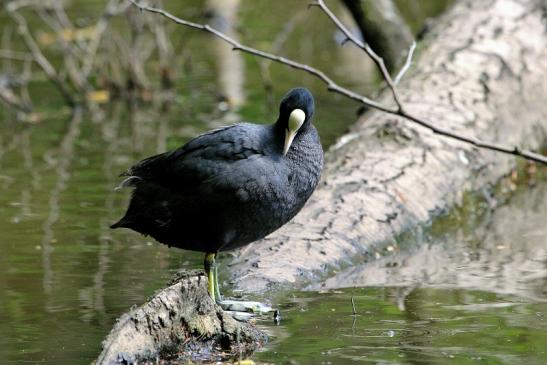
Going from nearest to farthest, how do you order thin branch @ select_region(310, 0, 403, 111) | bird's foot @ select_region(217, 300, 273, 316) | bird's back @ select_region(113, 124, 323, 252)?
thin branch @ select_region(310, 0, 403, 111)
bird's back @ select_region(113, 124, 323, 252)
bird's foot @ select_region(217, 300, 273, 316)

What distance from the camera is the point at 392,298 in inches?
245

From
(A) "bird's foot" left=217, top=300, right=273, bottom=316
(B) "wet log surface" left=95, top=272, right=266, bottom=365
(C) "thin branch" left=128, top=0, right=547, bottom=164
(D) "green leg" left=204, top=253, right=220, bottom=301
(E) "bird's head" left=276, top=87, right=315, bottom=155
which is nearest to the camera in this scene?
(C) "thin branch" left=128, top=0, right=547, bottom=164

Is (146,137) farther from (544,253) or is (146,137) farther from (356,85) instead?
(544,253)

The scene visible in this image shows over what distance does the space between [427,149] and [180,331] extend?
3.63 metres

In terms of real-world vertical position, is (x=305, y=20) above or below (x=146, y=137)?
above

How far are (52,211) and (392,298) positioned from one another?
3.34 m

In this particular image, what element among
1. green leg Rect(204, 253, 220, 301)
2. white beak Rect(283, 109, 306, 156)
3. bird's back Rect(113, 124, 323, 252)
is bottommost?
green leg Rect(204, 253, 220, 301)

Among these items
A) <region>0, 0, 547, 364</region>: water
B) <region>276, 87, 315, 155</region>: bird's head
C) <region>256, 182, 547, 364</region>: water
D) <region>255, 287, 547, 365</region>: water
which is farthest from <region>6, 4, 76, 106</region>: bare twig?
<region>255, 287, 547, 365</region>: water

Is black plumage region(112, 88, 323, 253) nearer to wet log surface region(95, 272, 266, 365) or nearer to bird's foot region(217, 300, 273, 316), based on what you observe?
bird's foot region(217, 300, 273, 316)

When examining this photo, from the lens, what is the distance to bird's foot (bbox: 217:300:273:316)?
5.84 metres

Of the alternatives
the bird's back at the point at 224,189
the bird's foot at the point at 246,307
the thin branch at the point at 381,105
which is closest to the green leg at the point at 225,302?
the bird's foot at the point at 246,307

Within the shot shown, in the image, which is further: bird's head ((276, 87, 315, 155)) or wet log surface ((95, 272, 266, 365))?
bird's head ((276, 87, 315, 155))

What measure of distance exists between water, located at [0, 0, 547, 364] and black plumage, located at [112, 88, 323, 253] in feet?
1.78

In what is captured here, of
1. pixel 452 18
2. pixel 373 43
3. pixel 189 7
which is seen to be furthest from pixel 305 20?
pixel 452 18
